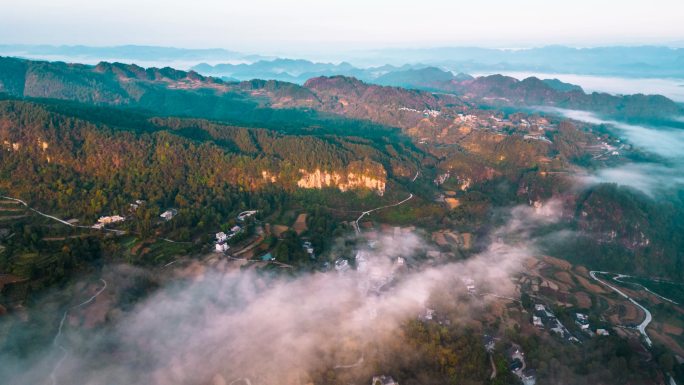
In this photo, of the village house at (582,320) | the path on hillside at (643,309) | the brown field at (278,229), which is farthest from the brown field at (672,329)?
the brown field at (278,229)

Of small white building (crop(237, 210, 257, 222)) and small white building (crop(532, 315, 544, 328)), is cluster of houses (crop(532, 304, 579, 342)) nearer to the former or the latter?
small white building (crop(532, 315, 544, 328))

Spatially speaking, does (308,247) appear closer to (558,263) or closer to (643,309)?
(558,263)

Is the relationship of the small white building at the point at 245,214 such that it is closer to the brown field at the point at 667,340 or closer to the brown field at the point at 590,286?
the brown field at the point at 590,286

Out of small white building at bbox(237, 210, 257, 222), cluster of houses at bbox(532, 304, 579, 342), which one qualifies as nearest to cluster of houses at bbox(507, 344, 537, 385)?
cluster of houses at bbox(532, 304, 579, 342)

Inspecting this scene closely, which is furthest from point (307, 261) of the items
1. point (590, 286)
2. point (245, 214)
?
point (590, 286)

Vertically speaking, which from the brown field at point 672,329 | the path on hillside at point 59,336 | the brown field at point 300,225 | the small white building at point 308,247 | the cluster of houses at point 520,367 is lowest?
the path on hillside at point 59,336

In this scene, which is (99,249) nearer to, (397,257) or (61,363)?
(61,363)
